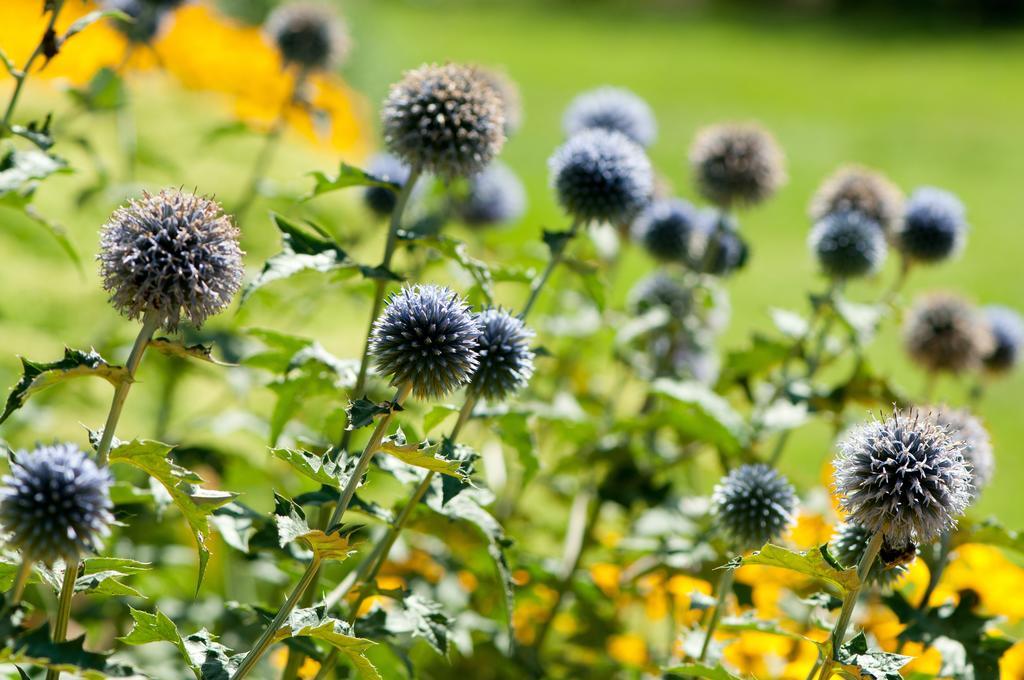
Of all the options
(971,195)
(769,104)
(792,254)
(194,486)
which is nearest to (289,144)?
(792,254)

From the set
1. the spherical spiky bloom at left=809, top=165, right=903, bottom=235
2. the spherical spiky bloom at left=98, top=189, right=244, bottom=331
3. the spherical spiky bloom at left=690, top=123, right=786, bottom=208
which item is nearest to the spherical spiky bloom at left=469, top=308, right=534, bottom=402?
the spherical spiky bloom at left=98, top=189, right=244, bottom=331

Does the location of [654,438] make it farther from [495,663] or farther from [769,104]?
[769,104]

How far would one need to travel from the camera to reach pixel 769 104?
568 inches

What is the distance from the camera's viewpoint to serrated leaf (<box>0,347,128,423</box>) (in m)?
1.43

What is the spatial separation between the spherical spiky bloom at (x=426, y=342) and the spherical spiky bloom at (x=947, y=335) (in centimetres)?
204

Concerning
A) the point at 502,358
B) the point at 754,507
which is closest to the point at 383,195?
the point at 502,358

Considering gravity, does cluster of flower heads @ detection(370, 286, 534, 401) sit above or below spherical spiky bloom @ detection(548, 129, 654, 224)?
below

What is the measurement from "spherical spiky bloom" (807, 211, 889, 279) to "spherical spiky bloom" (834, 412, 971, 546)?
1240 millimetres

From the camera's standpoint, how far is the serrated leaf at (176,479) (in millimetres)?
1503

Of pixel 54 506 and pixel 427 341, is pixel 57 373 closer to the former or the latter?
pixel 54 506

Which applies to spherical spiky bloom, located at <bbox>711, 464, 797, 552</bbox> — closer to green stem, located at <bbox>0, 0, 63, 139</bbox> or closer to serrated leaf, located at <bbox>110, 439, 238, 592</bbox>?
serrated leaf, located at <bbox>110, 439, 238, 592</bbox>

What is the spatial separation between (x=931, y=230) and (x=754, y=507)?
54.7 inches

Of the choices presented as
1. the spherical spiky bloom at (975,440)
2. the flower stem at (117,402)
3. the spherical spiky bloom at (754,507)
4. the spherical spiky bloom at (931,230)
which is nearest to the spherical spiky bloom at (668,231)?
the spherical spiky bloom at (931,230)

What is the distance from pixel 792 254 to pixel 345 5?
6.21 m
